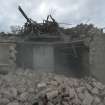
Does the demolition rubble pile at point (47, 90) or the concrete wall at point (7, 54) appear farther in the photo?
the concrete wall at point (7, 54)

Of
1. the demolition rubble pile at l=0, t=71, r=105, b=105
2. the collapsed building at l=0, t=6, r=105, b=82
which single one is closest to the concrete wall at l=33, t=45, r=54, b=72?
the collapsed building at l=0, t=6, r=105, b=82

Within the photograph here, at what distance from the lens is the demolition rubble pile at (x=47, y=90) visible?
9.70 m

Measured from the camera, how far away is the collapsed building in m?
11.7

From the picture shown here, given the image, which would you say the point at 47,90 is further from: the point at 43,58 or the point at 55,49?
the point at 55,49

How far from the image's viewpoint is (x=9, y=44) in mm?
11773

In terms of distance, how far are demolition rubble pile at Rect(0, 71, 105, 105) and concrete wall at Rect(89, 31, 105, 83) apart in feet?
1.48

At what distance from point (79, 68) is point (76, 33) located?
5.52ft

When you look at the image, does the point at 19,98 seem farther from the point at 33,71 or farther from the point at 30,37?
the point at 30,37

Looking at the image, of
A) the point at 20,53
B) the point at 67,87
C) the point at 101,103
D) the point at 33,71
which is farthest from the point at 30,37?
the point at 101,103

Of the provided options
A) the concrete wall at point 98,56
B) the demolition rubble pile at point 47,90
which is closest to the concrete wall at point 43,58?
the demolition rubble pile at point 47,90

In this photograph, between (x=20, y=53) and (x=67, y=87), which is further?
(x=20, y=53)

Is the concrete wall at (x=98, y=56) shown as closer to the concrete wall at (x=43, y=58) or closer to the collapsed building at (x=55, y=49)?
the collapsed building at (x=55, y=49)

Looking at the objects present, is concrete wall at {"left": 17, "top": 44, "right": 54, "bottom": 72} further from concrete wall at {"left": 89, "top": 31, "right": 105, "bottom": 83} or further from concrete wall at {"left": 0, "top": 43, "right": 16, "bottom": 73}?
concrete wall at {"left": 89, "top": 31, "right": 105, "bottom": 83}

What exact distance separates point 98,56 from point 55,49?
221cm
